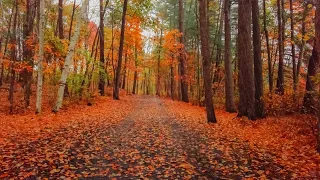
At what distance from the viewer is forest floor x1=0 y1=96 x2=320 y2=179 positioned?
512 cm

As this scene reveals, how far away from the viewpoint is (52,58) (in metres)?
18.3

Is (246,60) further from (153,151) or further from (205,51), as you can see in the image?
(153,151)

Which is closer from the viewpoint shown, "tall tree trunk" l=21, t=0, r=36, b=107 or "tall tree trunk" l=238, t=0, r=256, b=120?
"tall tree trunk" l=238, t=0, r=256, b=120

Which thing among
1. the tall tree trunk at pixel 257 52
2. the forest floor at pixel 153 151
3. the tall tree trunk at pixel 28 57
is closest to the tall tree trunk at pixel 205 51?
the forest floor at pixel 153 151

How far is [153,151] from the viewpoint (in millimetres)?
6789

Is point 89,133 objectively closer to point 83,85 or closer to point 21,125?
point 21,125

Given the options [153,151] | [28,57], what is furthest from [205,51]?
[28,57]

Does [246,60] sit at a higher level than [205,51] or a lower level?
lower

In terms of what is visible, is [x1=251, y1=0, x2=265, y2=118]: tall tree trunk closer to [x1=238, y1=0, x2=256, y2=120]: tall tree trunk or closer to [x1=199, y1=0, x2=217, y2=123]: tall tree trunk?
[x1=238, y1=0, x2=256, y2=120]: tall tree trunk

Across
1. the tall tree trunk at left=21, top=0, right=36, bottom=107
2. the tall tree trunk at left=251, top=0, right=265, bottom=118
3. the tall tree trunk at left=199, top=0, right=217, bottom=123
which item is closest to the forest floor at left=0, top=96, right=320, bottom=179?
the tall tree trunk at left=199, top=0, right=217, bottom=123

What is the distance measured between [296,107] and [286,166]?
288 inches

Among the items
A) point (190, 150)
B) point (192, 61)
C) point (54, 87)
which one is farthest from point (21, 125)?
point (192, 61)

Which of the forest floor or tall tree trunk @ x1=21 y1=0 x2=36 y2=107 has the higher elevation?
tall tree trunk @ x1=21 y1=0 x2=36 y2=107

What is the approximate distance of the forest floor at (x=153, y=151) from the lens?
512cm
